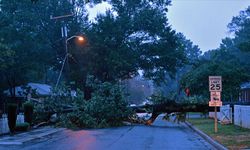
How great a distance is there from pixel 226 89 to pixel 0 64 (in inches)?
757

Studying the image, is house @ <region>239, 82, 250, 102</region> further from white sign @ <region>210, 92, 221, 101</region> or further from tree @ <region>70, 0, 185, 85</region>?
white sign @ <region>210, 92, 221, 101</region>

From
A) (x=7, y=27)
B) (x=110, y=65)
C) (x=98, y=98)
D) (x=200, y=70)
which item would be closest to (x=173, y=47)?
(x=110, y=65)

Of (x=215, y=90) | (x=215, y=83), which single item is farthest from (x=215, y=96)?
(x=215, y=83)

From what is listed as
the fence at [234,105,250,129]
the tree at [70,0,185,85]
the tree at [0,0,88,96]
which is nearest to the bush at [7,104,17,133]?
the fence at [234,105,250,129]

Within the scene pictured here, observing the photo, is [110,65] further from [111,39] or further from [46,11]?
[46,11]

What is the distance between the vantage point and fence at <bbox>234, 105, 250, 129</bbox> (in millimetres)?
25875

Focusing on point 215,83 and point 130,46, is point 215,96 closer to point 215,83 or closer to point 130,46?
point 215,83

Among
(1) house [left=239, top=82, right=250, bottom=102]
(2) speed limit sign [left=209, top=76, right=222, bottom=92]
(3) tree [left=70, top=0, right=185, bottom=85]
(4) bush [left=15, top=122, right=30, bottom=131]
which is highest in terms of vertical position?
(3) tree [left=70, top=0, right=185, bottom=85]

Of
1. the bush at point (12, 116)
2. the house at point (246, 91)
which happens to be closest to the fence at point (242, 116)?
the bush at point (12, 116)

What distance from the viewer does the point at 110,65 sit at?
49156 millimetres

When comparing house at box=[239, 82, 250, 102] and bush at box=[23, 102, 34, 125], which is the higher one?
house at box=[239, 82, 250, 102]

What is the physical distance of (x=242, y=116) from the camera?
27344 mm

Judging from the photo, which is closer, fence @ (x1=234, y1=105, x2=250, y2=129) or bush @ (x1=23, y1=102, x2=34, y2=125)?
fence @ (x1=234, y1=105, x2=250, y2=129)

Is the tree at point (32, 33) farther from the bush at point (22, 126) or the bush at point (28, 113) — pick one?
the bush at point (22, 126)
